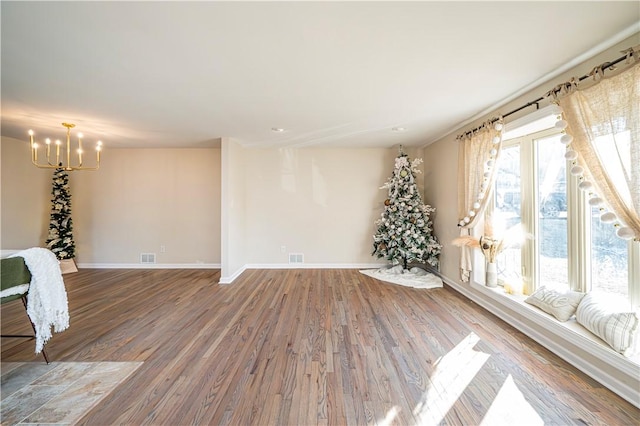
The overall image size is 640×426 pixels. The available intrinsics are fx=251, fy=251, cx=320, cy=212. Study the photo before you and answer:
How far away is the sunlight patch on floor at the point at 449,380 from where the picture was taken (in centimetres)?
158

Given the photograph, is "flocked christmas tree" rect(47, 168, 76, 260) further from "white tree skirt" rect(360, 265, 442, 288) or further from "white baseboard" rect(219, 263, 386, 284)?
"white tree skirt" rect(360, 265, 442, 288)

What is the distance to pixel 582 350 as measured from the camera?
200cm

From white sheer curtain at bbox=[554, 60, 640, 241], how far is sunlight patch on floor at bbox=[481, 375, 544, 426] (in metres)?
1.31

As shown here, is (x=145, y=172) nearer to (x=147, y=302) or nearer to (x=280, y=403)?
(x=147, y=302)

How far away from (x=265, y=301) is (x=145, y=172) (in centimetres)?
418

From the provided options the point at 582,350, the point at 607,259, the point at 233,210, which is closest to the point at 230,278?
the point at 233,210

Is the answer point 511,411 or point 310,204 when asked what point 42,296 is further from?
point 310,204

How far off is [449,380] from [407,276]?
2.87 m

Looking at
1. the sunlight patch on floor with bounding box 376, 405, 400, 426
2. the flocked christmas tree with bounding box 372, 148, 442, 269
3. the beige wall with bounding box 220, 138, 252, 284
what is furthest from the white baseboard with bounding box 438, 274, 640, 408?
the beige wall with bounding box 220, 138, 252, 284

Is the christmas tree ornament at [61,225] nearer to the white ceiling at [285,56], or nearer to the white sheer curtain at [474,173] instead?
the white ceiling at [285,56]

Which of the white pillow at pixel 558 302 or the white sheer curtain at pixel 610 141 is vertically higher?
the white sheer curtain at pixel 610 141

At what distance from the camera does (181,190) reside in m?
5.47

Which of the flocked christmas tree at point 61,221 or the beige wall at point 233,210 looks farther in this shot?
the flocked christmas tree at point 61,221

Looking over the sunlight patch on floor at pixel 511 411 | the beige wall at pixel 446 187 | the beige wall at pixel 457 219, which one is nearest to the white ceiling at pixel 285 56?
the beige wall at pixel 457 219
